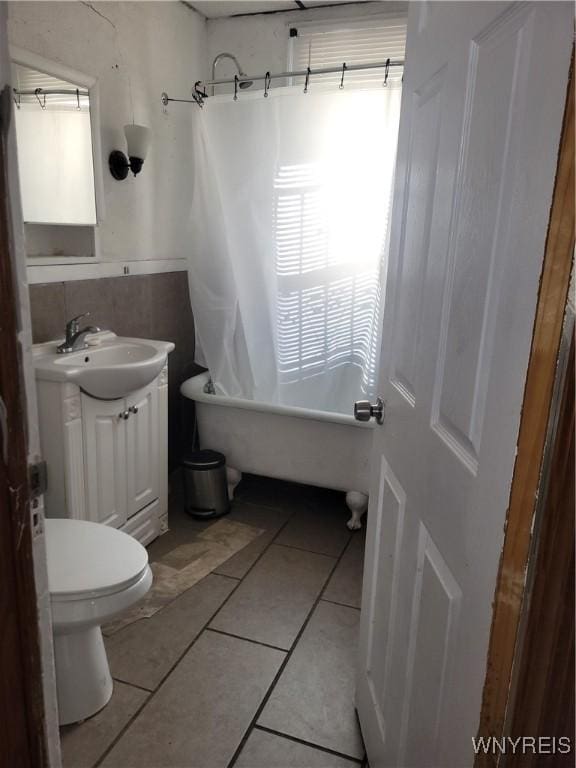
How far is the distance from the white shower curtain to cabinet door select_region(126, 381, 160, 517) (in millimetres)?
572

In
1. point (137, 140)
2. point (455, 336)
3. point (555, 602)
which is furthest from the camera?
point (137, 140)

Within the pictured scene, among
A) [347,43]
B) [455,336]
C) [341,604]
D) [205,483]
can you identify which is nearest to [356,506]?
[341,604]

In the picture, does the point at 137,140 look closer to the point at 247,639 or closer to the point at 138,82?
the point at 138,82

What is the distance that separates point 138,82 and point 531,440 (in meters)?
2.59

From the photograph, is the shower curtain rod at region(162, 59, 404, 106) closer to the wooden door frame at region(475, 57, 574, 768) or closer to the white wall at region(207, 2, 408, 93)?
the white wall at region(207, 2, 408, 93)

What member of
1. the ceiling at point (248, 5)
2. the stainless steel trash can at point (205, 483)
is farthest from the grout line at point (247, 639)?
the ceiling at point (248, 5)

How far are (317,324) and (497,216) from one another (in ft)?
6.32

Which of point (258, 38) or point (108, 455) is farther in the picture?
point (258, 38)

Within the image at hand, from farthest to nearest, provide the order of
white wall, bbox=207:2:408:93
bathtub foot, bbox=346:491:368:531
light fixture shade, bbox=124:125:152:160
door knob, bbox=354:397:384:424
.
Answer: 1. white wall, bbox=207:2:408:93
2. bathtub foot, bbox=346:491:368:531
3. light fixture shade, bbox=124:125:152:160
4. door knob, bbox=354:397:384:424

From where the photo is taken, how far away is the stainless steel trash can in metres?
2.65

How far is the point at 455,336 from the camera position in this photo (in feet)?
2.82

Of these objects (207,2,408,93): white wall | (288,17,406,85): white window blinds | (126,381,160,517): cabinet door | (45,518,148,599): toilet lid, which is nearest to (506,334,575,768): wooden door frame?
(45,518,148,599): toilet lid

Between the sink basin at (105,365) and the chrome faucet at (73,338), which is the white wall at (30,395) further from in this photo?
the chrome faucet at (73,338)

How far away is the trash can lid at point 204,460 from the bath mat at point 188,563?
0.30m
